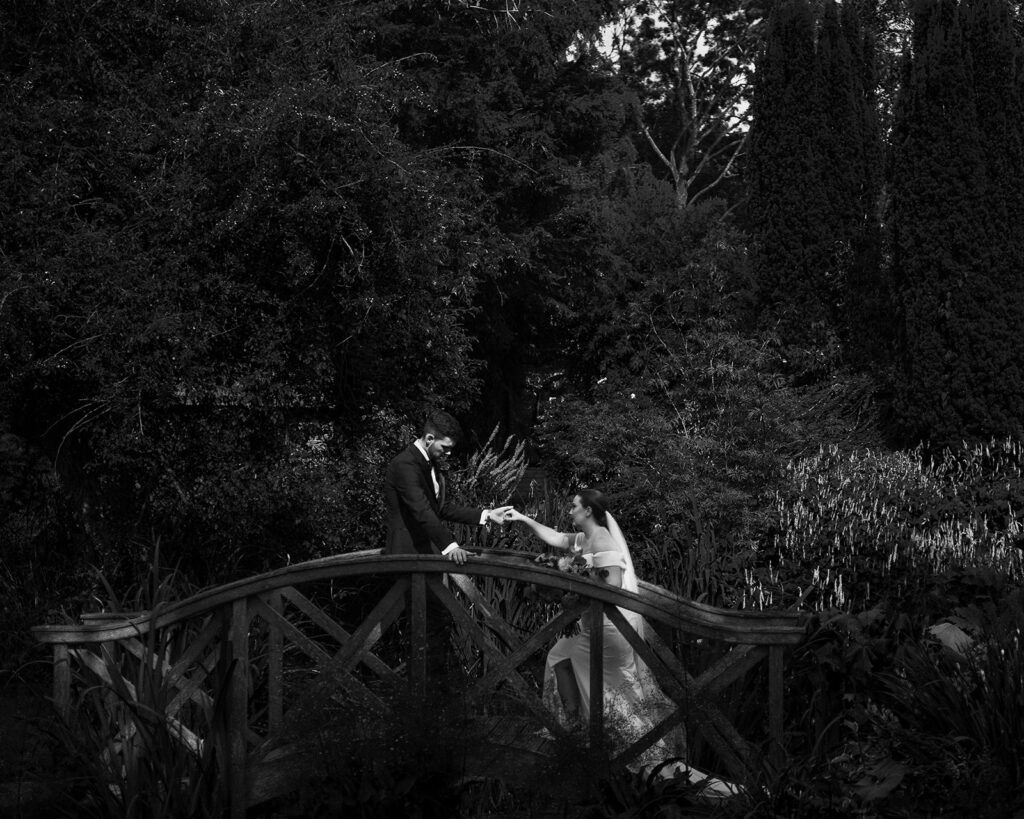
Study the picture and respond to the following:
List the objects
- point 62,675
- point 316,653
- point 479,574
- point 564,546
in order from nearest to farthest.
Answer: point 479,574, point 316,653, point 62,675, point 564,546

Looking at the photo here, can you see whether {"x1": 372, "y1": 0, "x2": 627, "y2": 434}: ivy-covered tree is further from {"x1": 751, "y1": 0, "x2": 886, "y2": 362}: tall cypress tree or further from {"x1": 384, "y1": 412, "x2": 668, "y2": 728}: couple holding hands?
{"x1": 384, "y1": 412, "x2": 668, "y2": 728}: couple holding hands

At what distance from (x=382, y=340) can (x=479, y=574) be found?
506cm

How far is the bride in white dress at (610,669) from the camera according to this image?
211 inches

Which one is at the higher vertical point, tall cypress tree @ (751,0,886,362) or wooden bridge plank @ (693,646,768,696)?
tall cypress tree @ (751,0,886,362)

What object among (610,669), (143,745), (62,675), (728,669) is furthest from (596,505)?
(62,675)

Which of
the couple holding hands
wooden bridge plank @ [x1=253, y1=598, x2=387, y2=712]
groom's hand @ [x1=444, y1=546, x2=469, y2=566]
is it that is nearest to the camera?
wooden bridge plank @ [x1=253, y1=598, x2=387, y2=712]

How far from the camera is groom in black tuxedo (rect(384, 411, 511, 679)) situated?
21.7ft

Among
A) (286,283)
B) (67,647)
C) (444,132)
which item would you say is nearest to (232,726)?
(67,647)

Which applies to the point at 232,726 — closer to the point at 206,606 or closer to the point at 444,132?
the point at 206,606

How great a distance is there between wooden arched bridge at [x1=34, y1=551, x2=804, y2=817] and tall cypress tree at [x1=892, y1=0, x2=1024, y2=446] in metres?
8.89

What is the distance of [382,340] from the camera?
988 cm

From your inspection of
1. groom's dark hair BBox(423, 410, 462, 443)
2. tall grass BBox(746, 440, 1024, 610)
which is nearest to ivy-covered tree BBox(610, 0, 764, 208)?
tall grass BBox(746, 440, 1024, 610)

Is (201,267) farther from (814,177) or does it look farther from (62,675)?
(814,177)

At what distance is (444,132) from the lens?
15531mm
